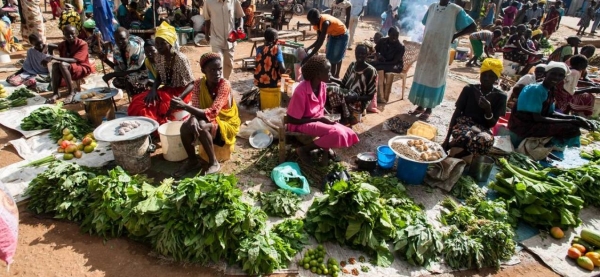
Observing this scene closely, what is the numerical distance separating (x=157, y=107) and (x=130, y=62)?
1235 millimetres

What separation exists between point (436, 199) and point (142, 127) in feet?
12.1

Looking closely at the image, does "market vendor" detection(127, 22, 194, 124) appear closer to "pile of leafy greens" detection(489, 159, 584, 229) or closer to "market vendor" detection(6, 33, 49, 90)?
Answer: "market vendor" detection(6, 33, 49, 90)

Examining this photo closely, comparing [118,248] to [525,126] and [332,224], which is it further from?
[525,126]

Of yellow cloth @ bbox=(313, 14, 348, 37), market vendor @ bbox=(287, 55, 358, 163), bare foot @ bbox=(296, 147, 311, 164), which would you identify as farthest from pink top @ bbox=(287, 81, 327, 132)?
yellow cloth @ bbox=(313, 14, 348, 37)

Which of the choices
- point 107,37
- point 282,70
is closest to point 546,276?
point 282,70

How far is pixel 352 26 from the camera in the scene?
35.7 ft

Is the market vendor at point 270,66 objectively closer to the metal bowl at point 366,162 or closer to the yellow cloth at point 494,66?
the metal bowl at point 366,162

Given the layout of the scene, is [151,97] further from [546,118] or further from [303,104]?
[546,118]

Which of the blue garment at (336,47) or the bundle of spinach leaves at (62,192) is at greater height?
the blue garment at (336,47)

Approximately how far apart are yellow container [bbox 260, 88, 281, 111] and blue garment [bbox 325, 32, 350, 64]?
68.9 inches

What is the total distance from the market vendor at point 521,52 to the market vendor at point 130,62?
8960 mm

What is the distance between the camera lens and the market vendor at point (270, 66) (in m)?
5.80

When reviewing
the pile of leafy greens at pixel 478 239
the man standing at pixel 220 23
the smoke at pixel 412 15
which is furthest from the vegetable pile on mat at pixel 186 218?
the smoke at pixel 412 15

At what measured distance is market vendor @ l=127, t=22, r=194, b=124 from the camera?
4.79 m
